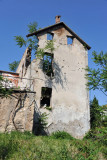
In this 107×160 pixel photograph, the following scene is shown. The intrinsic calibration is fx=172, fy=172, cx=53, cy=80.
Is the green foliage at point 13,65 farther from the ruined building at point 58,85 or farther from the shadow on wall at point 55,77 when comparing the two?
the shadow on wall at point 55,77

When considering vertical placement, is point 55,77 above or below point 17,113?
above

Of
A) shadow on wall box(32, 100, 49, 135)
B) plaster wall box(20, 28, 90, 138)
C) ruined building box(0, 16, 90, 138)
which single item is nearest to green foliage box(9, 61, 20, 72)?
Result: ruined building box(0, 16, 90, 138)

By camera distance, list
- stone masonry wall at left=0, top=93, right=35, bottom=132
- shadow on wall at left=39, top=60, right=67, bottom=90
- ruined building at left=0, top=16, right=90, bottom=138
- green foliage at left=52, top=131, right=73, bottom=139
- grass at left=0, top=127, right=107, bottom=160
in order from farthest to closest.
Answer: shadow on wall at left=39, top=60, right=67, bottom=90
ruined building at left=0, top=16, right=90, bottom=138
green foliage at left=52, top=131, right=73, bottom=139
stone masonry wall at left=0, top=93, right=35, bottom=132
grass at left=0, top=127, right=107, bottom=160

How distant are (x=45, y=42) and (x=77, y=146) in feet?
34.6

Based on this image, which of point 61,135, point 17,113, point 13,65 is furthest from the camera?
point 13,65

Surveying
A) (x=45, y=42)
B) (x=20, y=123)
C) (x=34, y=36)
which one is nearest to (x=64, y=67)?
(x=45, y=42)

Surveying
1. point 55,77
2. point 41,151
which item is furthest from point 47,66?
point 41,151

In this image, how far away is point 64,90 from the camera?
51.9ft

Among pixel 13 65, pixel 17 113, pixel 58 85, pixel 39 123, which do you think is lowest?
pixel 39 123

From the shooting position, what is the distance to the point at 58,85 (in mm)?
15672

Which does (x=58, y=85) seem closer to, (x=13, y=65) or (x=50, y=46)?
(x=50, y=46)

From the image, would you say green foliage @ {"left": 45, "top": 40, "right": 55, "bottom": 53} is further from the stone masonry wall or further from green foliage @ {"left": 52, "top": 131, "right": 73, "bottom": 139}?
green foliage @ {"left": 52, "top": 131, "right": 73, "bottom": 139}

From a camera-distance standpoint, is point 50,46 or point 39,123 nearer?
point 39,123

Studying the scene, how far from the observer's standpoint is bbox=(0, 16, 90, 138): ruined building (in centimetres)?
1411
